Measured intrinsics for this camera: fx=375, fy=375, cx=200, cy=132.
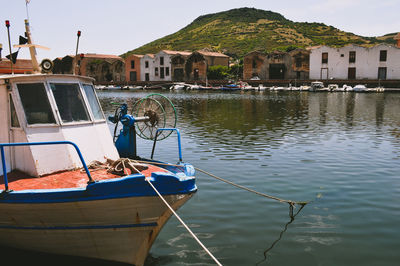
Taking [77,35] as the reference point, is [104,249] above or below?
below

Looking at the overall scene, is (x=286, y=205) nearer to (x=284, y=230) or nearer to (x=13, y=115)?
(x=284, y=230)

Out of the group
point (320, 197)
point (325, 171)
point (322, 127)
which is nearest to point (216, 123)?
point (322, 127)

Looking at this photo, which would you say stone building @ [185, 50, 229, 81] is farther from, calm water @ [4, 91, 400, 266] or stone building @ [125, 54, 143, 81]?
calm water @ [4, 91, 400, 266]

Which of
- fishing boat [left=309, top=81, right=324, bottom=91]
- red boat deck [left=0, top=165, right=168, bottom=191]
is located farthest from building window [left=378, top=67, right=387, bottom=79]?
red boat deck [left=0, top=165, right=168, bottom=191]

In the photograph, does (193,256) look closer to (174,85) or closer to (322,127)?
(322,127)

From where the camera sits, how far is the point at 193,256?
816 centimetres

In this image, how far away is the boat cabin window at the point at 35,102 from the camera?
27.7 feet

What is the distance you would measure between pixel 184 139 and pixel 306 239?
14.0 metres

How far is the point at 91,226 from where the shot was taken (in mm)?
7207

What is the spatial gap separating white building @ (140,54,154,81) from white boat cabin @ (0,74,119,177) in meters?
110

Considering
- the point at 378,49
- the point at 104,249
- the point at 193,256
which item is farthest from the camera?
the point at 378,49

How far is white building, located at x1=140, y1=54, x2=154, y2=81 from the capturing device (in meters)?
117

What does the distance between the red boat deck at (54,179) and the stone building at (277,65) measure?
9485cm

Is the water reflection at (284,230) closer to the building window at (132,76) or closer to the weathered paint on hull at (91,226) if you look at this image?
the weathered paint on hull at (91,226)
